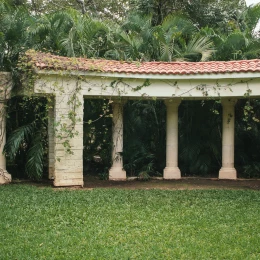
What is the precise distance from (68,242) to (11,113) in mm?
7427

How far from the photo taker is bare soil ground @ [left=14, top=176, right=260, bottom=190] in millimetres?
11570

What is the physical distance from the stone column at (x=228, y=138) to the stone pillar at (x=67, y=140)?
4745mm

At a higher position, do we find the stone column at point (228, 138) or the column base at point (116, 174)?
the stone column at point (228, 138)

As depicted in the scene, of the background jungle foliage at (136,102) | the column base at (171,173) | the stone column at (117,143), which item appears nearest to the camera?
the background jungle foliage at (136,102)

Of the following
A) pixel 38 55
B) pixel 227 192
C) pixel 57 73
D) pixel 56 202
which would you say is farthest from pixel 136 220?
pixel 38 55

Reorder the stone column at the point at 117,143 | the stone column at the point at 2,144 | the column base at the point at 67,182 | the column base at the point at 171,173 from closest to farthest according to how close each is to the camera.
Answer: the column base at the point at 67,182 < the stone column at the point at 2,144 < the stone column at the point at 117,143 < the column base at the point at 171,173

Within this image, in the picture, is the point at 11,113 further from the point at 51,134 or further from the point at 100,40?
the point at 100,40

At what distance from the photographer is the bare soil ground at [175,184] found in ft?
38.0

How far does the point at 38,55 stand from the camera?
10977 millimetres

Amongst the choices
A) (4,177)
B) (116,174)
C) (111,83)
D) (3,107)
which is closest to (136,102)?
(116,174)

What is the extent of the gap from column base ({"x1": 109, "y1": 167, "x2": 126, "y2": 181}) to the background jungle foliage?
1.70 ft

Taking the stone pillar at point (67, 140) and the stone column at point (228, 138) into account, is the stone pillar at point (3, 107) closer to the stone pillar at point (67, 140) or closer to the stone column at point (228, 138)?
the stone pillar at point (67, 140)

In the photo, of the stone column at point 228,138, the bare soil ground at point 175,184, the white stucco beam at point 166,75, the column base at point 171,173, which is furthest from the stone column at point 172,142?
the white stucco beam at point 166,75

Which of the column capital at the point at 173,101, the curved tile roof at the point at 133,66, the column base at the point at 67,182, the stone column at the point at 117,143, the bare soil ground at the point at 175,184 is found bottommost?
the bare soil ground at the point at 175,184
